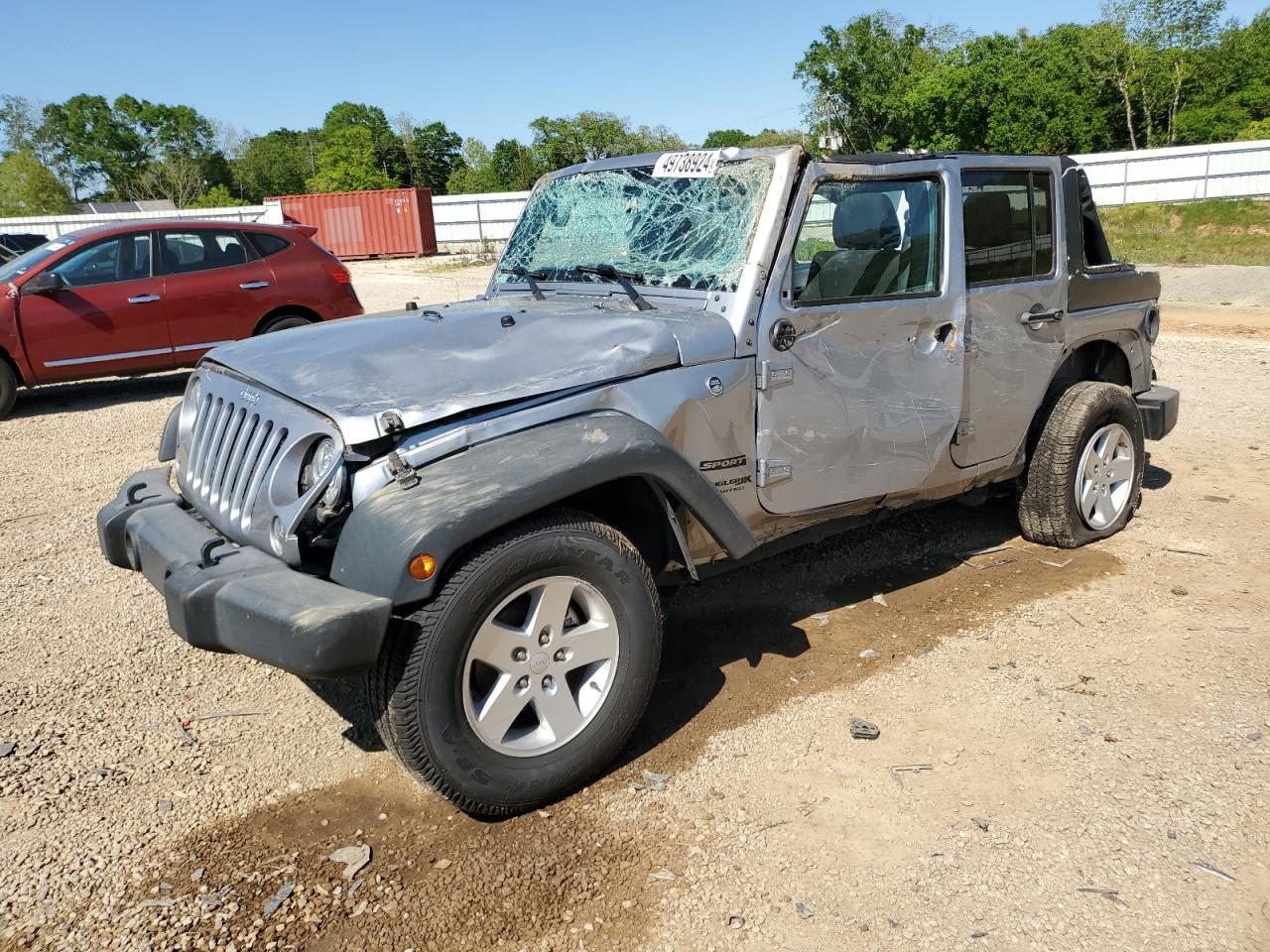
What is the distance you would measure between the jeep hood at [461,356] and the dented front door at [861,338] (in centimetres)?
34

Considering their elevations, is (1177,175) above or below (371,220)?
Result: below

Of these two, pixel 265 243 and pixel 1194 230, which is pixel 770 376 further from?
pixel 1194 230

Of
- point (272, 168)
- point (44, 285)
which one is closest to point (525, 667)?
point (44, 285)

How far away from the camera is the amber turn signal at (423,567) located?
2689 millimetres

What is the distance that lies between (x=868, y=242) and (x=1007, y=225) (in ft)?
2.98

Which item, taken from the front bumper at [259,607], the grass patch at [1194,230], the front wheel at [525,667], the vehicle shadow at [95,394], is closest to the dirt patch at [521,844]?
the front wheel at [525,667]

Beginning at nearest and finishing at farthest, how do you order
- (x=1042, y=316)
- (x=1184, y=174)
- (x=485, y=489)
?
1. (x=485, y=489)
2. (x=1042, y=316)
3. (x=1184, y=174)

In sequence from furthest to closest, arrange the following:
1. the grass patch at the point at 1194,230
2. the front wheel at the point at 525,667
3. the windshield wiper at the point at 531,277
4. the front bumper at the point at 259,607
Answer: the grass patch at the point at 1194,230
the windshield wiper at the point at 531,277
the front wheel at the point at 525,667
the front bumper at the point at 259,607

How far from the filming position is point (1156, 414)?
5.46 m

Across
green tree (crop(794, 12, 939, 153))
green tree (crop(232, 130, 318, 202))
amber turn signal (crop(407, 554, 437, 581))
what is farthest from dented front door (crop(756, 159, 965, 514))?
green tree (crop(232, 130, 318, 202))

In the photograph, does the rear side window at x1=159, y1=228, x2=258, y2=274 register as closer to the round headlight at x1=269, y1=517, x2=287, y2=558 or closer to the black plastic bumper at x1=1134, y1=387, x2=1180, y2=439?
the round headlight at x1=269, y1=517, x2=287, y2=558

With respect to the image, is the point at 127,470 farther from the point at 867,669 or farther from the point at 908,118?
the point at 908,118

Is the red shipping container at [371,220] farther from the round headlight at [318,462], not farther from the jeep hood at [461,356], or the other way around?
the round headlight at [318,462]

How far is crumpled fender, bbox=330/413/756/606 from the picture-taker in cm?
A: 270
